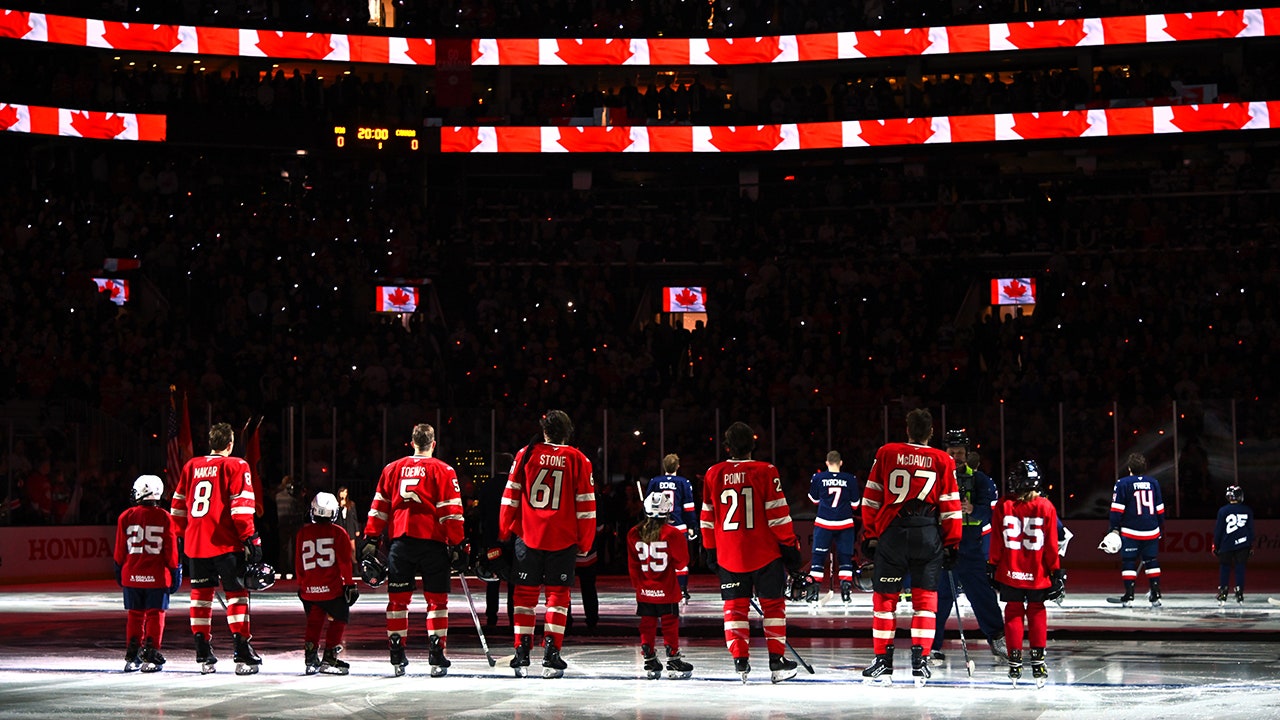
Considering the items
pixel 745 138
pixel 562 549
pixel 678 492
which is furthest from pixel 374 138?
pixel 562 549

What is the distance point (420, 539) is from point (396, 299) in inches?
993

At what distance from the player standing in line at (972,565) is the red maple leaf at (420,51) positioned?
1177 inches

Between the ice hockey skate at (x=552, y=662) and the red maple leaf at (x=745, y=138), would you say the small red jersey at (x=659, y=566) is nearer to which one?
the ice hockey skate at (x=552, y=662)

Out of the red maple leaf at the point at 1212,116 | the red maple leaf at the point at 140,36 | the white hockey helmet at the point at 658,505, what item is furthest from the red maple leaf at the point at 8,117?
the white hockey helmet at the point at 658,505

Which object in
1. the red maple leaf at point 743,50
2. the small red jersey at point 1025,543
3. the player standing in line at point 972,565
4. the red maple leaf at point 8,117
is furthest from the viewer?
the red maple leaf at point 743,50

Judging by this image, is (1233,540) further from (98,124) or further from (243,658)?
(98,124)

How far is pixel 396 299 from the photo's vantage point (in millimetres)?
37250

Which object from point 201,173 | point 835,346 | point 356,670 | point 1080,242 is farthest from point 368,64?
point 356,670

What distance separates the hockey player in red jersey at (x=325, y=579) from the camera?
12555 millimetres

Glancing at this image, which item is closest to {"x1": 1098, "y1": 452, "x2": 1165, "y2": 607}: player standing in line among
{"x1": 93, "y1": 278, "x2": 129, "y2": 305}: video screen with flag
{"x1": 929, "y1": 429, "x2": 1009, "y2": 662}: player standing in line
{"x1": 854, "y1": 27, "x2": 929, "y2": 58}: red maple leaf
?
{"x1": 929, "y1": 429, "x2": 1009, "y2": 662}: player standing in line

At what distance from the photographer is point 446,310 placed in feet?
121

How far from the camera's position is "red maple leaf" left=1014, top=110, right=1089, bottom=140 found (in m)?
38.0

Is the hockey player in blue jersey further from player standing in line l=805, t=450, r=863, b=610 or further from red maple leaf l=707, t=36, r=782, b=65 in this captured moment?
red maple leaf l=707, t=36, r=782, b=65

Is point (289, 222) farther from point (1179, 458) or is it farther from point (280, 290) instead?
point (1179, 458)
